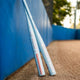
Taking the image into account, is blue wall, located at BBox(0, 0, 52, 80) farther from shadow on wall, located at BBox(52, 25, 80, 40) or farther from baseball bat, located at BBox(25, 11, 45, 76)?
shadow on wall, located at BBox(52, 25, 80, 40)

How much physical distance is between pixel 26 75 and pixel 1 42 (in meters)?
0.61

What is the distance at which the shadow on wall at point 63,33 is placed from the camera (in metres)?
14.7

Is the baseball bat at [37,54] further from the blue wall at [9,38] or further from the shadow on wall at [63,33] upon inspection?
the shadow on wall at [63,33]

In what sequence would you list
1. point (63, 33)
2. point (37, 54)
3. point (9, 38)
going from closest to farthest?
point (9, 38) < point (37, 54) < point (63, 33)

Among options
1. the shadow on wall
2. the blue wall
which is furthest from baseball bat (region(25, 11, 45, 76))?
the shadow on wall

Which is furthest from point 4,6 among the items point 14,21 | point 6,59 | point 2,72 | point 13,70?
point 13,70

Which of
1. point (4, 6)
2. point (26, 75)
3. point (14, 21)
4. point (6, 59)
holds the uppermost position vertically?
point (4, 6)

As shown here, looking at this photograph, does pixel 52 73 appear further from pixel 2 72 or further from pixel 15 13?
pixel 15 13

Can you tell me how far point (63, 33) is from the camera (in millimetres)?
15664

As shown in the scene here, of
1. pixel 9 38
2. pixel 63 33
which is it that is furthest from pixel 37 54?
pixel 63 33

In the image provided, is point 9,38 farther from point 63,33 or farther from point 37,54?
point 63,33

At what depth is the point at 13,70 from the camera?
201 cm

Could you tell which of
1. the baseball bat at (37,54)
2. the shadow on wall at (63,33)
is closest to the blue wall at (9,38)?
the baseball bat at (37,54)

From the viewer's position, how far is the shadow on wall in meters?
14.7
